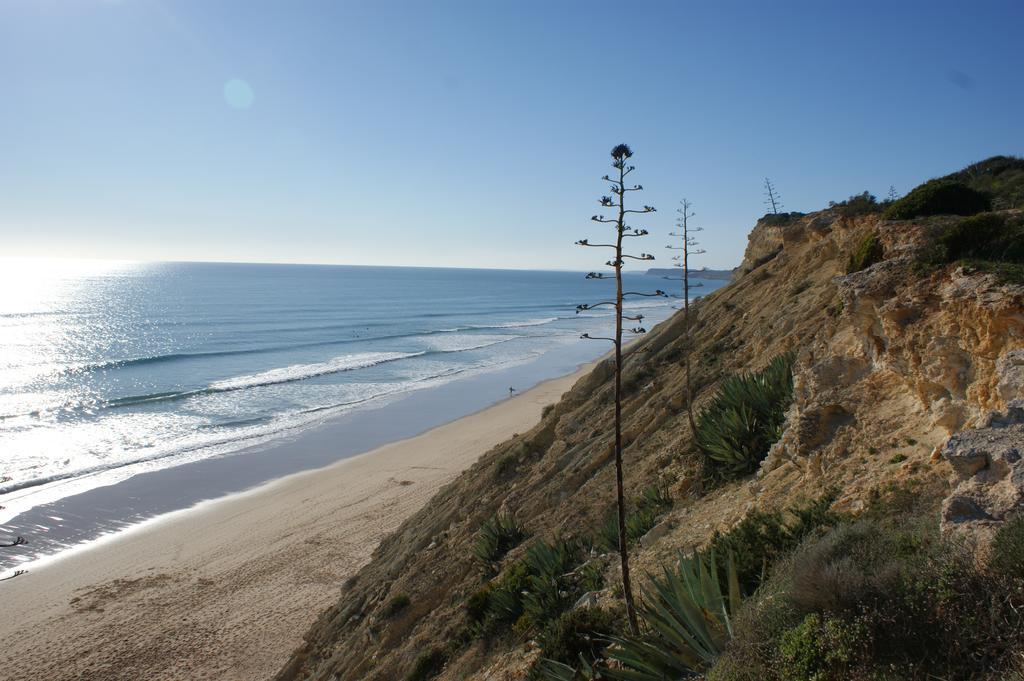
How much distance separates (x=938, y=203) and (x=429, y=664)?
408 inches

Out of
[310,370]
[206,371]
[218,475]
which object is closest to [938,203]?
[218,475]

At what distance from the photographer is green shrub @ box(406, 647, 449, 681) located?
7785mm

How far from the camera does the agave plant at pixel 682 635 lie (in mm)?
4609

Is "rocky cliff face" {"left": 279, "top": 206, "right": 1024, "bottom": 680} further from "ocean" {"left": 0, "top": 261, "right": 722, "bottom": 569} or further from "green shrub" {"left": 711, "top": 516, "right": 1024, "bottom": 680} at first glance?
"ocean" {"left": 0, "top": 261, "right": 722, "bottom": 569}

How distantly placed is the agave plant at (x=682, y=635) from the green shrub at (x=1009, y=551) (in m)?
1.68

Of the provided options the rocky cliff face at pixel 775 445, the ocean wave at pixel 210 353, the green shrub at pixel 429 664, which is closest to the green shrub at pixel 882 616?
the rocky cliff face at pixel 775 445

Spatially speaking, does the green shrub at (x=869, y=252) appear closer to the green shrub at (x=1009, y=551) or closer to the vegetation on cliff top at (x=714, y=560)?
the vegetation on cliff top at (x=714, y=560)

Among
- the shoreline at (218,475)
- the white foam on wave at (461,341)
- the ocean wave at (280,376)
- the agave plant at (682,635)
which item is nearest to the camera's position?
the agave plant at (682,635)

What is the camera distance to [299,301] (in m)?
91.4

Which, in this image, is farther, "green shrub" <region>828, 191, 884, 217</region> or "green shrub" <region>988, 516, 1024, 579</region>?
"green shrub" <region>828, 191, 884, 217</region>

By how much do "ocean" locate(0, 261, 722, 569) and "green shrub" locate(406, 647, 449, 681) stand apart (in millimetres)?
10059

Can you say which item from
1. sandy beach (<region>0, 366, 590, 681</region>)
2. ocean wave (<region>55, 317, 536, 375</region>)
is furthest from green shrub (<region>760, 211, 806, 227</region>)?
ocean wave (<region>55, 317, 536, 375</region>)

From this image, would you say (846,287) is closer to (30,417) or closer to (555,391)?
(555,391)

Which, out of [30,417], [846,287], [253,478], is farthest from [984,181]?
[30,417]
